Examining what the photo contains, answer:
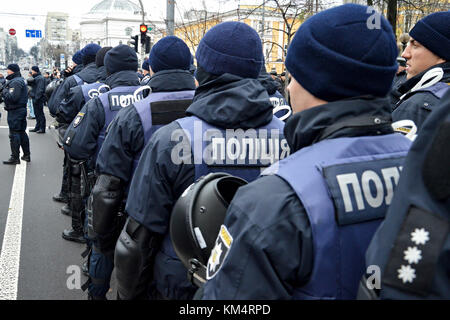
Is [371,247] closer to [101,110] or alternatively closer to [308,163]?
[308,163]

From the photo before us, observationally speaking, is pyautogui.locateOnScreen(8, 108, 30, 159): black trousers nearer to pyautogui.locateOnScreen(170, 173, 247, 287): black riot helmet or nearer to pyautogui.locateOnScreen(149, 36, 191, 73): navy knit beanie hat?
pyautogui.locateOnScreen(149, 36, 191, 73): navy knit beanie hat

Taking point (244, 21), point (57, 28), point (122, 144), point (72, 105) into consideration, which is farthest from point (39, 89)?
point (57, 28)

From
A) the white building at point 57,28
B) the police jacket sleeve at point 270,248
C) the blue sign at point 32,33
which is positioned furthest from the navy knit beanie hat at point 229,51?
the white building at point 57,28

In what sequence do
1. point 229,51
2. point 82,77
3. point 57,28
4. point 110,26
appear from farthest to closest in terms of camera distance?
point 57,28 < point 110,26 < point 82,77 < point 229,51

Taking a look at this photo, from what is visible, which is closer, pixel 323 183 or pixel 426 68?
pixel 323 183

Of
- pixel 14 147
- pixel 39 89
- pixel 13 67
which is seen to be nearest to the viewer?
pixel 14 147

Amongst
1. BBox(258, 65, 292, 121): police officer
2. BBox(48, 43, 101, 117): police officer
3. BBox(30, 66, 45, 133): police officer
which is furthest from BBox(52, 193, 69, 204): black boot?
BBox(30, 66, 45, 133): police officer

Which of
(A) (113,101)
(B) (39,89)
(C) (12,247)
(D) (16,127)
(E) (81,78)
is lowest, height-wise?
(C) (12,247)

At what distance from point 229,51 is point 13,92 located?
811 cm

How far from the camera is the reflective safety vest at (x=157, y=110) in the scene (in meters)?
2.88

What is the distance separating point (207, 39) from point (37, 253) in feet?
11.7

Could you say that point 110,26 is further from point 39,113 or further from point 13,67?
point 13,67

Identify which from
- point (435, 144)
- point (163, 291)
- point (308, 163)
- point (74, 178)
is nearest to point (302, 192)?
point (308, 163)

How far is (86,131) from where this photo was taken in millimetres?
4078
